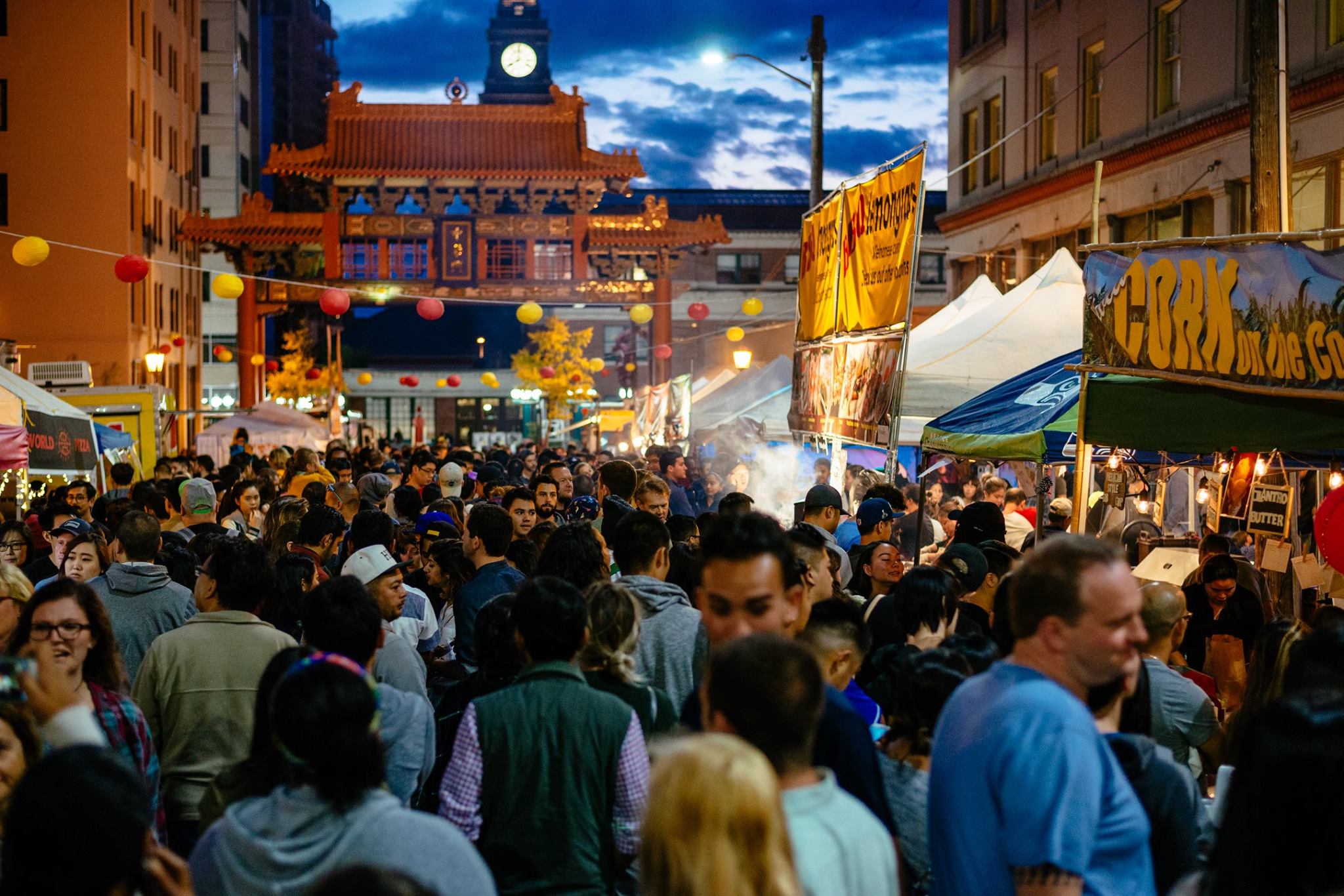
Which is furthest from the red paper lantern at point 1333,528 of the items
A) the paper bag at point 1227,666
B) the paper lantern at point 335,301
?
the paper lantern at point 335,301

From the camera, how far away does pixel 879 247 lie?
11.5 m

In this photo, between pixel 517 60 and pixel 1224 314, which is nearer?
pixel 1224 314

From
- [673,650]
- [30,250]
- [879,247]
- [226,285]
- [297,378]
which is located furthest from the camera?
[297,378]

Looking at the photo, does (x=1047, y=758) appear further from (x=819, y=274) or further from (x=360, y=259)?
(x=360, y=259)

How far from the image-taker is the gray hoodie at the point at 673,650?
5391 mm

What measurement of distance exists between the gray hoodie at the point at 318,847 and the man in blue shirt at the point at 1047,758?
1.18 metres

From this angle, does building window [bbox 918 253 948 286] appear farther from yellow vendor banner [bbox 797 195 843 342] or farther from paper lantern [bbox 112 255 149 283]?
yellow vendor banner [bbox 797 195 843 342]

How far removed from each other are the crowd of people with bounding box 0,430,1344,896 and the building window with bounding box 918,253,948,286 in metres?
55.2

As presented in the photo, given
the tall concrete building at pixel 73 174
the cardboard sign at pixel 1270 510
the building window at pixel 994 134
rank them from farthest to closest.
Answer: the tall concrete building at pixel 73 174 < the building window at pixel 994 134 < the cardboard sign at pixel 1270 510

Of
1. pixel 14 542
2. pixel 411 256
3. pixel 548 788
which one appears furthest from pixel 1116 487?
pixel 411 256

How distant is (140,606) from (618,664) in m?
2.88

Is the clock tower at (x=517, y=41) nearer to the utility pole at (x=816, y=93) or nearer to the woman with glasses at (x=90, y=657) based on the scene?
the utility pole at (x=816, y=93)

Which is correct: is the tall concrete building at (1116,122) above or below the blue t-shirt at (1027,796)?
above

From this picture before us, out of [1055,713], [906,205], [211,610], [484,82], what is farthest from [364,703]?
[484,82]
